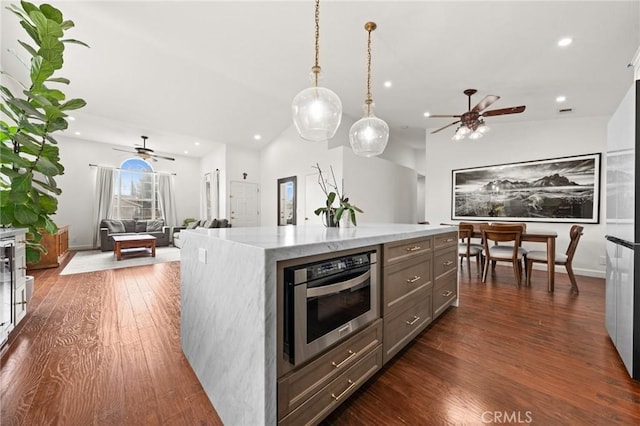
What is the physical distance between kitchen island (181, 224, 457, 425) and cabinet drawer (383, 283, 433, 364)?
0.54 metres

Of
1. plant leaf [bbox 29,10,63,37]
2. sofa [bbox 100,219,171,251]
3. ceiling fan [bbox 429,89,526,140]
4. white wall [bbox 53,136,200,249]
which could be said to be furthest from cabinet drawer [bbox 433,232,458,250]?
white wall [bbox 53,136,200,249]

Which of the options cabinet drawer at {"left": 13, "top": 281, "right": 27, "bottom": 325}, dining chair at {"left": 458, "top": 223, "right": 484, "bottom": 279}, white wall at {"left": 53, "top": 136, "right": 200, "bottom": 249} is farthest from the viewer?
white wall at {"left": 53, "top": 136, "right": 200, "bottom": 249}

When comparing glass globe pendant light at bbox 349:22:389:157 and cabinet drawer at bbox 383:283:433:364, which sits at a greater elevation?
glass globe pendant light at bbox 349:22:389:157

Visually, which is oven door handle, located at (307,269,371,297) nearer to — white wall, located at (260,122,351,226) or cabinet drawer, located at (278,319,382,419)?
cabinet drawer, located at (278,319,382,419)

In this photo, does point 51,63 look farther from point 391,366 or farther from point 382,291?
point 391,366

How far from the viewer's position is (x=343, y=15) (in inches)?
110

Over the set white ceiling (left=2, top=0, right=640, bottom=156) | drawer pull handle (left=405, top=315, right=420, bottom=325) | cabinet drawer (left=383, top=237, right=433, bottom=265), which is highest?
white ceiling (left=2, top=0, right=640, bottom=156)

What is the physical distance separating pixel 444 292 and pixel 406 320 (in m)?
0.85

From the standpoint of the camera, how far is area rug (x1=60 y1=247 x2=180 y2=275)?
4.70 m

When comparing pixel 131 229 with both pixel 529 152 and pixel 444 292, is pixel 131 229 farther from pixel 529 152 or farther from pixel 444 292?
pixel 529 152

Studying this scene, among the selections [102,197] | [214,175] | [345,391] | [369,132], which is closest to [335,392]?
[345,391]

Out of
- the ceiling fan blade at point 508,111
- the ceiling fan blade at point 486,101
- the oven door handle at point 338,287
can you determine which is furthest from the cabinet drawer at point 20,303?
the ceiling fan blade at point 508,111

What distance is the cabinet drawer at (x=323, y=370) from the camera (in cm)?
110

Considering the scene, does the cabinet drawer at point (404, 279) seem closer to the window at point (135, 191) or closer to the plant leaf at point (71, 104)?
the plant leaf at point (71, 104)
